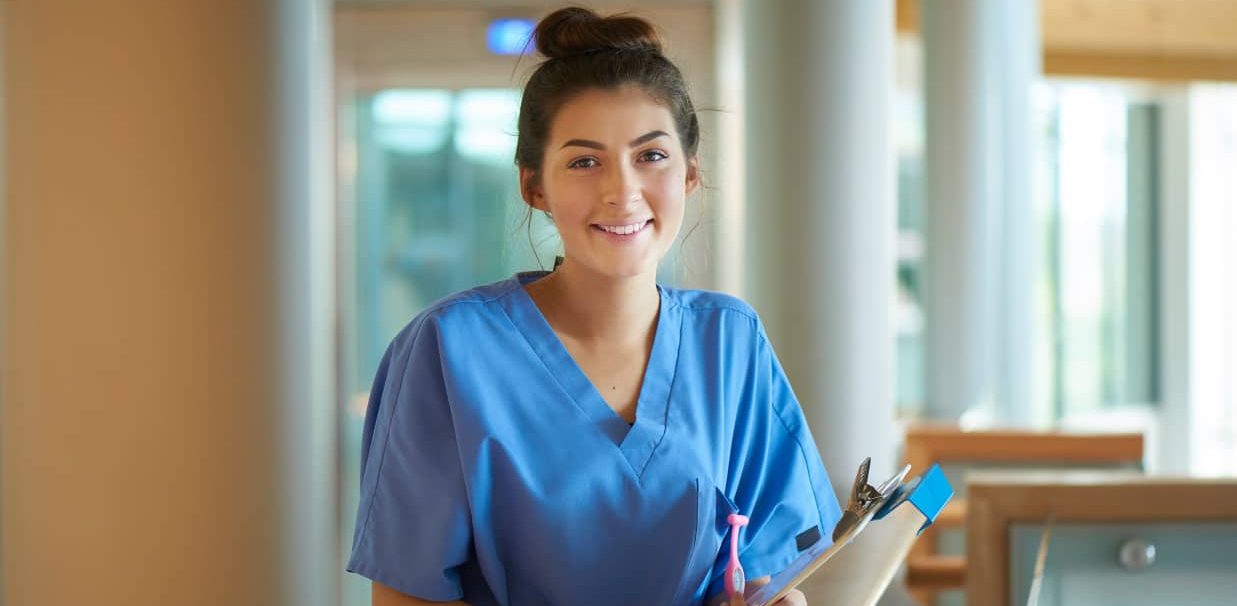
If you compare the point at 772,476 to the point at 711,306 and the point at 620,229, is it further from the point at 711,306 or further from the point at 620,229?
the point at 620,229

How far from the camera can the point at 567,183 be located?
1.47 m

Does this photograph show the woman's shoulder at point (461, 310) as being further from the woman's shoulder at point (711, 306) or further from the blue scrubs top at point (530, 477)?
the woman's shoulder at point (711, 306)

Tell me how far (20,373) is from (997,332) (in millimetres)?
4344

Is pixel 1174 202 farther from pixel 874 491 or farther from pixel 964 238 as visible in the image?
pixel 874 491

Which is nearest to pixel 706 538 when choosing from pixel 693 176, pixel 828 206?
pixel 693 176

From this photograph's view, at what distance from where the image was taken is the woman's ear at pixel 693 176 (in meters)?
1.58

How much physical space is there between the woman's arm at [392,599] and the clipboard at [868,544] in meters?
0.37

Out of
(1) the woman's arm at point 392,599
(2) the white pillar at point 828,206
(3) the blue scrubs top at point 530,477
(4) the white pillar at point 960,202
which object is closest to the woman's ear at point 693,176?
(3) the blue scrubs top at point 530,477

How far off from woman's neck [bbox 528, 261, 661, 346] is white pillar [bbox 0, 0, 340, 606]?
0.99 metres

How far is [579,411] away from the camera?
1495mm

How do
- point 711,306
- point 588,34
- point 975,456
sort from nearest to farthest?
point 588,34 < point 711,306 < point 975,456

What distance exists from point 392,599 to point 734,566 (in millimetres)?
375

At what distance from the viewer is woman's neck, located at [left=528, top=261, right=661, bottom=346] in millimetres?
1534

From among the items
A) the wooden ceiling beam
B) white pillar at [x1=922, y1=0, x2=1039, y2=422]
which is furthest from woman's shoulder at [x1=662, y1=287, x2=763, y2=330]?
the wooden ceiling beam
